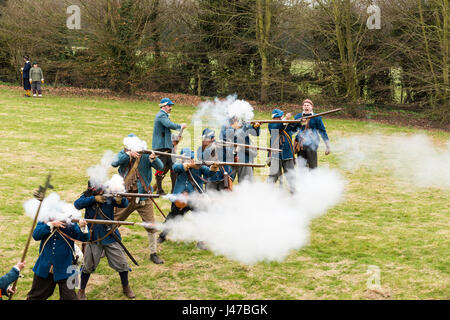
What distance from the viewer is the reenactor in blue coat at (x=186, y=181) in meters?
8.33

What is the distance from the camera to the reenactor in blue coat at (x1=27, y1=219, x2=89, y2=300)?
606cm

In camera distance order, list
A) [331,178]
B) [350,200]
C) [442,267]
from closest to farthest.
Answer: [442,267], [350,200], [331,178]

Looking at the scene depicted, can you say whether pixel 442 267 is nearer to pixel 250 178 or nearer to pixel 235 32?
pixel 250 178

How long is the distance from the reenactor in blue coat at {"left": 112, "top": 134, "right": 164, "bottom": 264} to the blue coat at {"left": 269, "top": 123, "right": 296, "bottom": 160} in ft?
12.2

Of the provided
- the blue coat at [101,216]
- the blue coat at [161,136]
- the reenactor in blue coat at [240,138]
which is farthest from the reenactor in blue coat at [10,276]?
the blue coat at [161,136]

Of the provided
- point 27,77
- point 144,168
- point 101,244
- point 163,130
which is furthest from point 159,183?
point 27,77

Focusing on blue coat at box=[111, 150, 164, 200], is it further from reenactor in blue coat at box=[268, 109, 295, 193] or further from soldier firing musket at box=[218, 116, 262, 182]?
reenactor in blue coat at box=[268, 109, 295, 193]

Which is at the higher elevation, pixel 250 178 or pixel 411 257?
pixel 250 178

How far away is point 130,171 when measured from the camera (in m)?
8.09

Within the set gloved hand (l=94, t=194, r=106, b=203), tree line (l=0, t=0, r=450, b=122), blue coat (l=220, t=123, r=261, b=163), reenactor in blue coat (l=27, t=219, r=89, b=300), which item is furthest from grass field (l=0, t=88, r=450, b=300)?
tree line (l=0, t=0, r=450, b=122)

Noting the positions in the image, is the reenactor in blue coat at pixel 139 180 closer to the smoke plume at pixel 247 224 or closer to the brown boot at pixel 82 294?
the smoke plume at pixel 247 224

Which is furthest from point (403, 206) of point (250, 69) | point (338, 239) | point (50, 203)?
point (250, 69)

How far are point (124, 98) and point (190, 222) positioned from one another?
21501mm

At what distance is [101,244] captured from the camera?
6.92m
